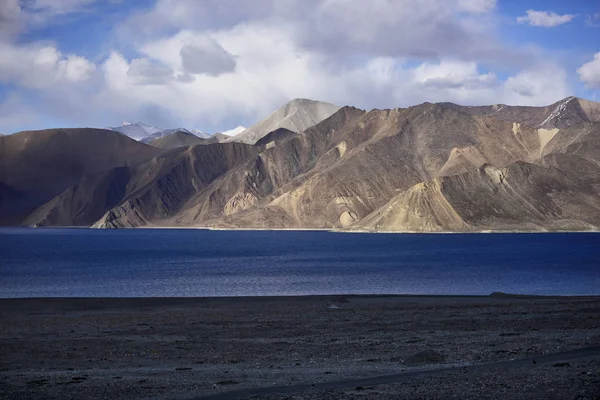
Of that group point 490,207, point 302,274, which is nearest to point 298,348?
point 302,274

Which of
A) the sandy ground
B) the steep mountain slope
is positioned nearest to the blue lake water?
the sandy ground

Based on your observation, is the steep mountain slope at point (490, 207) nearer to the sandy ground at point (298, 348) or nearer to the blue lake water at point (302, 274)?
the blue lake water at point (302, 274)

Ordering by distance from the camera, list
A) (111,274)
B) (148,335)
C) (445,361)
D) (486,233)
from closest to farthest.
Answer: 1. (445,361)
2. (148,335)
3. (111,274)
4. (486,233)

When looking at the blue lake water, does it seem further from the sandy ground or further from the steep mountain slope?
the steep mountain slope

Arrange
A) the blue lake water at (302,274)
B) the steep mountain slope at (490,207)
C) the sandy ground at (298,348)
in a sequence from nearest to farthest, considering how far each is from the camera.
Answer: the sandy ground at (298,348) < the blue lake water at (302,274) < the steep mountain slope at (490,207)

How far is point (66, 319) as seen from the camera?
38.3 metres

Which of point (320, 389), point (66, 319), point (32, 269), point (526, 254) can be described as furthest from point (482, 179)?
point (320, 389)

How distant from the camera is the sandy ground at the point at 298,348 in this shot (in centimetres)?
A: 1806

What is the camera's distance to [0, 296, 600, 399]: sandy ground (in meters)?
18.1

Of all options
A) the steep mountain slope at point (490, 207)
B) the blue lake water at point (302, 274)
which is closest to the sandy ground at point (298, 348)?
the blue lake water at point (302, 274)

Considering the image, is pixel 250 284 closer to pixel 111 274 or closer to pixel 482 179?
pixel 111 274

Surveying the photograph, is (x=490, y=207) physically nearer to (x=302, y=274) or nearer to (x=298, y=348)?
(x=302, y=274)

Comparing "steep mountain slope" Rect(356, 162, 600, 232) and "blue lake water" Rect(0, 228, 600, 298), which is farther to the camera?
"steep mountain slope" Rect(356, 162, 600, 232)

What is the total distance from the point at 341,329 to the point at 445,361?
10482 millimetres
